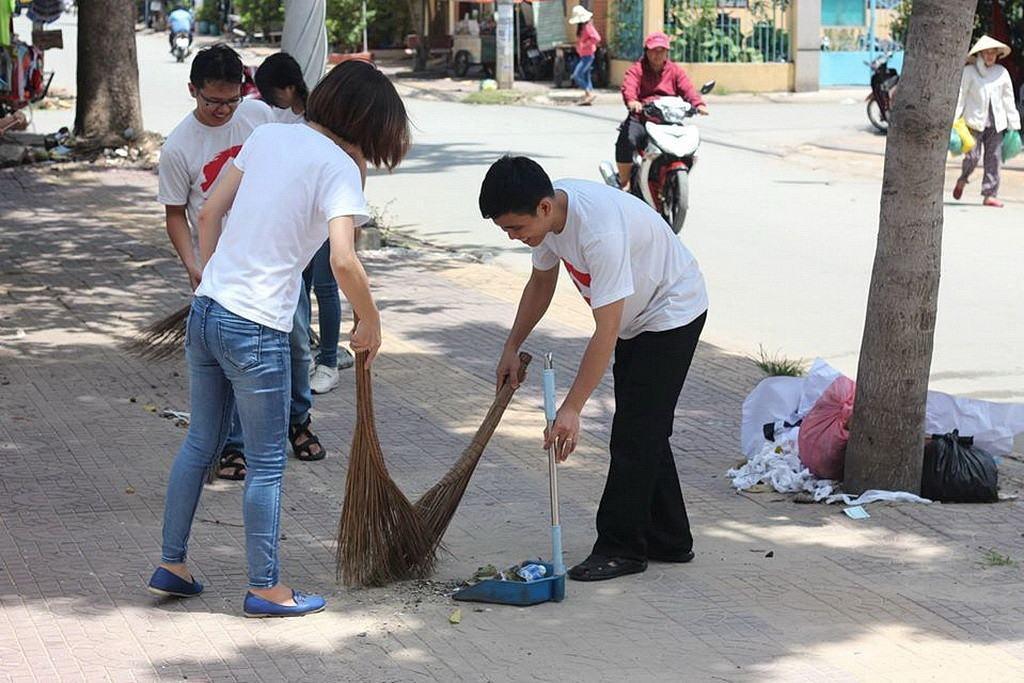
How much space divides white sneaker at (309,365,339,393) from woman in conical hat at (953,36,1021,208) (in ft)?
28.2

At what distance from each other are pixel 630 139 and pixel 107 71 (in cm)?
754

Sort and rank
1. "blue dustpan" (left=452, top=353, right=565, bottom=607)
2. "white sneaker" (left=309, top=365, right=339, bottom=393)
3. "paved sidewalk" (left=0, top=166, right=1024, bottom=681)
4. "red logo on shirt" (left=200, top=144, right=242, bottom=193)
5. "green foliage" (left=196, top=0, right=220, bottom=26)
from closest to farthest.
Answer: "paved sidewalk" (left=0, top=166, right=1024, bottom=681) < "blue dustpan" (left=452, top=353, right=565, bottom=607) < "red logo on shirt" (left=200, top=144, right=242, bottom=193) < "white sneaker" (left=309, top=365, right=339, bottom=393) < "green foliage" (left=196, top=0, right=220, bottom=26)

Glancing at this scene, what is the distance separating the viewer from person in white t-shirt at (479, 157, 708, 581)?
4461mm

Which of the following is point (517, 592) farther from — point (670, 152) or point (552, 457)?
point (670, 152)

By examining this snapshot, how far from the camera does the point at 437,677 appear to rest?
415cm

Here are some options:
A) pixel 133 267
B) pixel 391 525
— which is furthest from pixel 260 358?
pixel 133 267

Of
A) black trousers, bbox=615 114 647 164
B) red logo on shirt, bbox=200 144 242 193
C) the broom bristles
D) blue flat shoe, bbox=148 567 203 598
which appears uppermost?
red logo on shirt, bbox=200 144 242 193

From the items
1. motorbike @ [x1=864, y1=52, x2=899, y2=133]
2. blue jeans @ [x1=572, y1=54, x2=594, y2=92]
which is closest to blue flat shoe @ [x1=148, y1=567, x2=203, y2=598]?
motorbike @ [x1=864, y1=52, x2=899, y2=133]

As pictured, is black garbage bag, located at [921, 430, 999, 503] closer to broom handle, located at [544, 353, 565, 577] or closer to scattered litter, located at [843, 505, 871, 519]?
scattered litter, located at [843, 505, 871, 519]

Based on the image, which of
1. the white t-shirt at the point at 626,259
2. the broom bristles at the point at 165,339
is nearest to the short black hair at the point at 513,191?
Answer: the white t-shirt at the point at 626,259

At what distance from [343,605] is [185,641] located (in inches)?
20.7

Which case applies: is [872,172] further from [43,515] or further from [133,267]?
[43,515]

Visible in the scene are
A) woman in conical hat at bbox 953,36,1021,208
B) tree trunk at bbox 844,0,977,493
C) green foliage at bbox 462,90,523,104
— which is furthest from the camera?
green foliage at bbox 462,90,523,104

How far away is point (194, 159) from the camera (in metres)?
6.17
